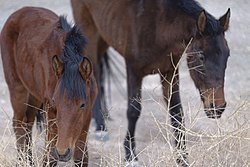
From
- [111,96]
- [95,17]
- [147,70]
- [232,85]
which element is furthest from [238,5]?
[147,70]

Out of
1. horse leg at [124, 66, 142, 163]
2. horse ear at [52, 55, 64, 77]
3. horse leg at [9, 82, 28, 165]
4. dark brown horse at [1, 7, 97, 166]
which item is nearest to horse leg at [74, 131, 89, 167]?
dark brown horse at [1, 7, 97, 166]

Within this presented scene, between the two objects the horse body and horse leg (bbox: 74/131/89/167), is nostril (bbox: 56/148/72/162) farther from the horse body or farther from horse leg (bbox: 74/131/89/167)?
the horse body

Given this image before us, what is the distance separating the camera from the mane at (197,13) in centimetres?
531

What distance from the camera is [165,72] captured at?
5805 mm

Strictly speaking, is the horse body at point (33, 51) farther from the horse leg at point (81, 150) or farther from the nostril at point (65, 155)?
the nostril at point (65, 155)

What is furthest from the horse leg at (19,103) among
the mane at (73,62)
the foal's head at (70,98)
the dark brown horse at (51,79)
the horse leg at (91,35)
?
the horse leg at (91,35)

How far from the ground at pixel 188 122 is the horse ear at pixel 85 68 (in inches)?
17.7

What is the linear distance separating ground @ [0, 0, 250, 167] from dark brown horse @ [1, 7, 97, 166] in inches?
5.7

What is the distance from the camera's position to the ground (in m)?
4.27

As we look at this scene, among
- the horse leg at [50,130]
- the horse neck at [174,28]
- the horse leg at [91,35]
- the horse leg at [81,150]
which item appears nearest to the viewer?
the horse leg at [50,130]

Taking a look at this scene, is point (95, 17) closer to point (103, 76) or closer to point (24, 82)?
point (103, 76)

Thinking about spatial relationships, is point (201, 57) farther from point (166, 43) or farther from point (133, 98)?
point (133, 98)

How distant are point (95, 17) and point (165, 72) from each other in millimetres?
1134

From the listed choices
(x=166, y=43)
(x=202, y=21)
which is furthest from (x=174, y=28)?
(x=202, y=21)
